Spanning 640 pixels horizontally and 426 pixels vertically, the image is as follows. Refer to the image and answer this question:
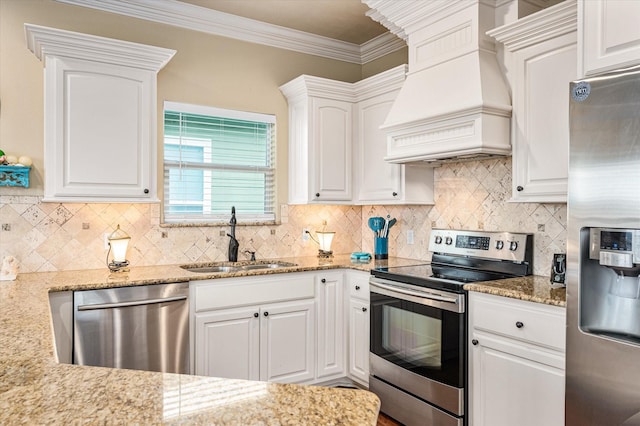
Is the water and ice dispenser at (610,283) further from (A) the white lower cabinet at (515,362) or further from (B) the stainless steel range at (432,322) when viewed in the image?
(B) the stainless steel range at (432,322)

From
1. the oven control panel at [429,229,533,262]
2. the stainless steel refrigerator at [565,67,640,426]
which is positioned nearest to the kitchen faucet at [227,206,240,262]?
the oven control panel at [429,229,533,262]

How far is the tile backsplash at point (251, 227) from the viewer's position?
2.84 metres

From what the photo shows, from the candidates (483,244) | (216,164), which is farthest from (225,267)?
(483,244)

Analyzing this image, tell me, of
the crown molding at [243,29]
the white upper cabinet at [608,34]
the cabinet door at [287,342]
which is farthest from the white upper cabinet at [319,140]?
the white upper cabinet at [608,34]

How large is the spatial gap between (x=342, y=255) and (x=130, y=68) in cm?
218

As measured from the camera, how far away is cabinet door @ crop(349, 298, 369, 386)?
3.17 m

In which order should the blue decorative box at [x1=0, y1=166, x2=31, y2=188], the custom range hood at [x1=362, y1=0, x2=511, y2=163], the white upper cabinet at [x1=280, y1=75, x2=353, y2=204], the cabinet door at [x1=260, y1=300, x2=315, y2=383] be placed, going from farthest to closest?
the white upper cabinet at [x1=280, y1=75, x2=353, y2=204] < the cabinet door at [x1=260, y1=300, x2=315, y2=383] < the blue decorative box at [x1=0, y1=166, x2=31, y2=188] < the custom range hood at [x1=362, y1=0, x2=511, y2=163]

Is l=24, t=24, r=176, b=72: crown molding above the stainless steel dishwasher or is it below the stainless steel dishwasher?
above

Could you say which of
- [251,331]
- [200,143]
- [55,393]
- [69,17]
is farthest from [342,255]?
[55,393]

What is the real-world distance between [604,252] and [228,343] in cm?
216

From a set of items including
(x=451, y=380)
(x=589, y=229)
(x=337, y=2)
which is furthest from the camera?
(x=337, y=2)

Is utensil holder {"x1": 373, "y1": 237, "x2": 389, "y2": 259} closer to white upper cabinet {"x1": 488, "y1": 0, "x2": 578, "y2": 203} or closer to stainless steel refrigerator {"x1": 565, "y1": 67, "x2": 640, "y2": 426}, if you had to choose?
white upper cabinet {"x1": 488, "y1": 0, "x2": 578, "y2": 203}

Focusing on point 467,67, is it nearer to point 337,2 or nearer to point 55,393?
point 337,2

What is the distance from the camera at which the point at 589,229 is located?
1.74 meters
